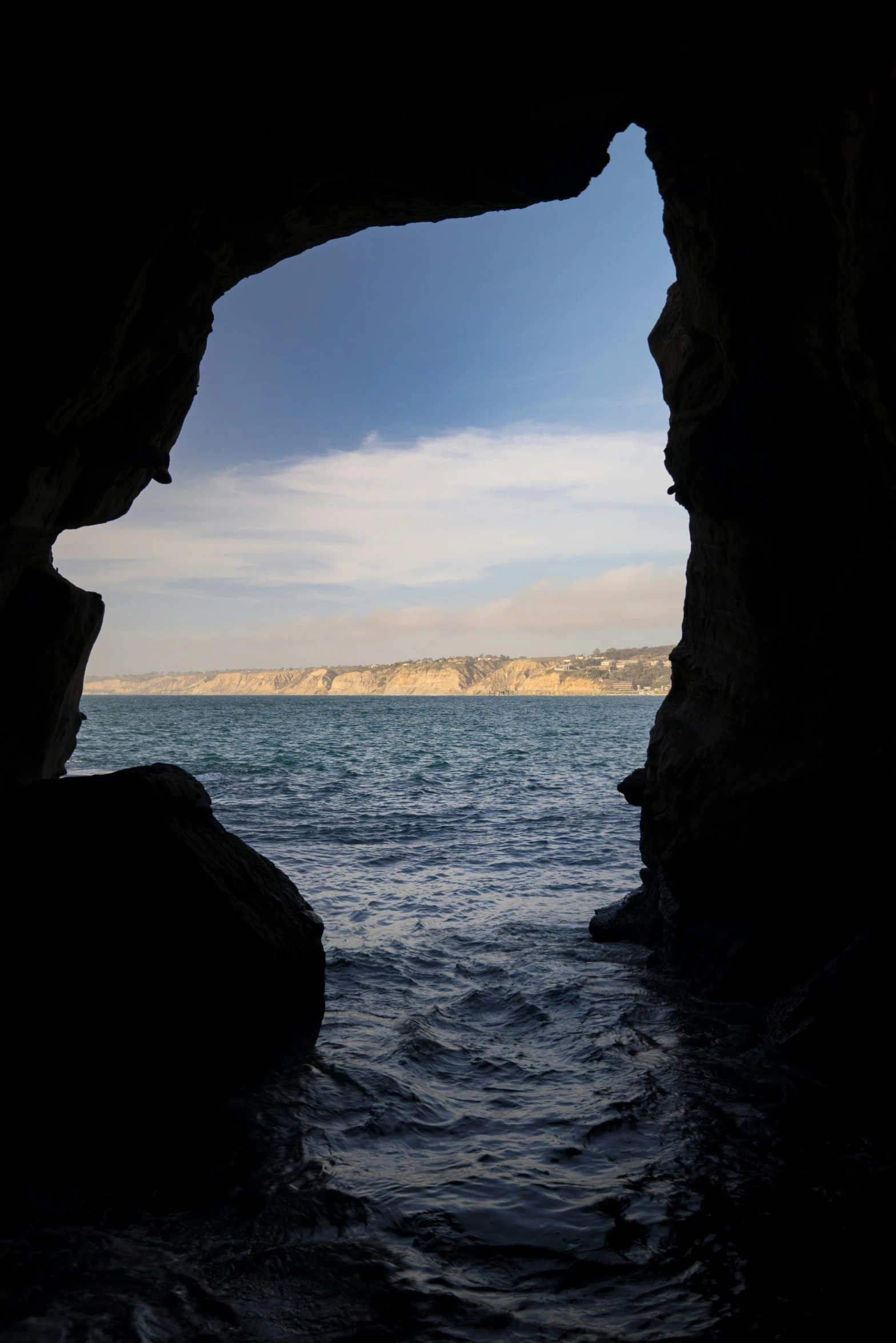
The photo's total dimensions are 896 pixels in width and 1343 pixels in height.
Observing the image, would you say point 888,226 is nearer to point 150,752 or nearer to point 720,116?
point 720,116

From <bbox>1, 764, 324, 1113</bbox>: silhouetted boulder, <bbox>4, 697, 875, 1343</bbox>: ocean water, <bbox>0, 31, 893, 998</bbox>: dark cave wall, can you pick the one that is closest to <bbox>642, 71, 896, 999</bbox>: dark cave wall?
<bbox>0, 31, 893, 998</bbox>: dark cave wall

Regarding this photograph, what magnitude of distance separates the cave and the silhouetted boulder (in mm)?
27

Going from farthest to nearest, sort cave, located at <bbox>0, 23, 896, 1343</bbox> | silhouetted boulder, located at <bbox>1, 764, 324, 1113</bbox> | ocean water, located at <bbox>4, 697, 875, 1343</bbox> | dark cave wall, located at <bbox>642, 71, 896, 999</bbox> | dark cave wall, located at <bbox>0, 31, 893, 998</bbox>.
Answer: dark cave wall, located at <bbox>642, 71, 896, 999</bbox> < dark cave wall, located at <bbox>0, 31, 893, 998</bbox> < cave, located at <bbox>0, 23, 896, 1343</bbox> < silhouetted boulder, located at <bbox>1, 764, 324, 1113</bbox> < ocean water, located at <bbox>4, 697, 875, 1343</bbox>

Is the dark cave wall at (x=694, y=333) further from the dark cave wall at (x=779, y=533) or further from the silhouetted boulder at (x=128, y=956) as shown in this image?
the silhouetted boulder at (x=128, y=956)

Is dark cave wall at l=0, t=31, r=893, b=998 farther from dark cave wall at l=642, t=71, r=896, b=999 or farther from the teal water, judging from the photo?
the teal water

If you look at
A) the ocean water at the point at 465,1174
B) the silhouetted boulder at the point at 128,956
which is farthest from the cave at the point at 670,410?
the ocean water at the point at 465,1174

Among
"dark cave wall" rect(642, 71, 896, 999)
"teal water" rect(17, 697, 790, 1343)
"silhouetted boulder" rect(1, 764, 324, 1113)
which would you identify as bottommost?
"teal water" rect(17, 697, 790, 1343)

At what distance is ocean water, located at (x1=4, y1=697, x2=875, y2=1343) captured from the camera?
3.45 meters

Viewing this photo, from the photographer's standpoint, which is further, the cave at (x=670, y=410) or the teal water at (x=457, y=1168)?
the cave at (x=670, y=410)

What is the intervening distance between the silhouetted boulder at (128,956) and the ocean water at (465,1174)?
1.85 ft

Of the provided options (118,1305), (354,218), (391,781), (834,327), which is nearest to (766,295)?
(834,327)

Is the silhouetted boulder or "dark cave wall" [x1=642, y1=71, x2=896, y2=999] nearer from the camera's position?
the silhouetted boulder

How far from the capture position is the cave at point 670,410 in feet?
17.4

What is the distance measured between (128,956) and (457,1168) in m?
2.54
